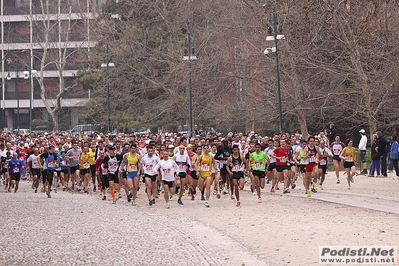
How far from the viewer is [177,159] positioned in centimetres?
2520

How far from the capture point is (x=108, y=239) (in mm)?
16594

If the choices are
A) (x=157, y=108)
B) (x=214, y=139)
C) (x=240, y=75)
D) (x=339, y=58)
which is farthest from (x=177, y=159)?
(x=157, y=108)

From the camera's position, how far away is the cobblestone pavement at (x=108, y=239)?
1384 cm

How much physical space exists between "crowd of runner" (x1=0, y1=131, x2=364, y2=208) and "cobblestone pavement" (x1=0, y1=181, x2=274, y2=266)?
1.57 meters

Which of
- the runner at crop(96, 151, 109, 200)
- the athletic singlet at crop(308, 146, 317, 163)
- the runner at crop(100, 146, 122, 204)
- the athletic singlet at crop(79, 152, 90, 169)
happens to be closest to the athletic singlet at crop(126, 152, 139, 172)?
the runner at crop(100, 146, 122, 204)

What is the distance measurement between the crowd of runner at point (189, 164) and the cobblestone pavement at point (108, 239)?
5.15 ft

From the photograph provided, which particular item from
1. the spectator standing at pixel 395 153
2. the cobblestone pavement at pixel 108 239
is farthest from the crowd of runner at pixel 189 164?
the spectator standing at pixel 395 153

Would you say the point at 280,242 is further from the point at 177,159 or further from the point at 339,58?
the point at 339,58

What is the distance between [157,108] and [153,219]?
35.3 meters

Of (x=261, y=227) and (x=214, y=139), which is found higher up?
(x=214, y=139)

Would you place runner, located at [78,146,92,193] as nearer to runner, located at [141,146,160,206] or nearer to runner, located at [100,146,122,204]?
runner, located at [100,146,122,204]

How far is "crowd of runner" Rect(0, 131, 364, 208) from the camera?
24.2 meters

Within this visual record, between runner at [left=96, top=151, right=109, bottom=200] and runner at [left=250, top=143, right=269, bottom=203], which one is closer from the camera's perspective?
runner at [left=250, top=143, right=269, bottom=203]

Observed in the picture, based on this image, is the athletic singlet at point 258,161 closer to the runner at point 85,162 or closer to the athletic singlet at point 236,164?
the athletic singlet at point 236,164
